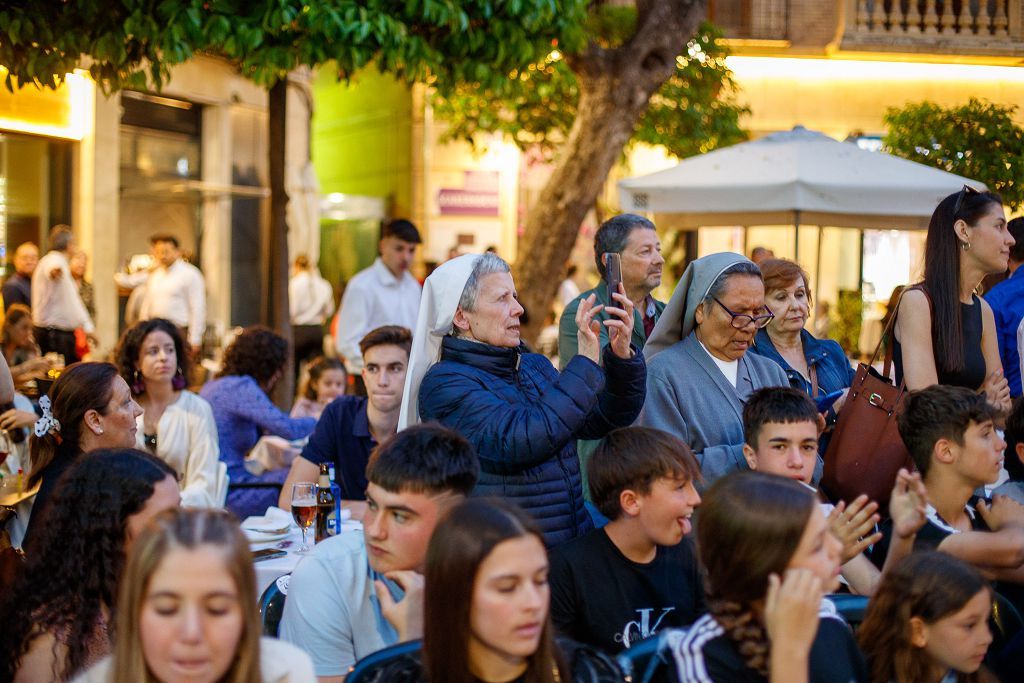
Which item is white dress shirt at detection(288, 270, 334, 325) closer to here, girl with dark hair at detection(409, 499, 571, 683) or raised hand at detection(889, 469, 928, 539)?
raised hand at detection(889, 469, 928, 539)

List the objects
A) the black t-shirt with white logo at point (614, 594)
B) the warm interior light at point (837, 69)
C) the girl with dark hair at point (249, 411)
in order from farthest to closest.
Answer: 1. the warm interior light at point (837, 69)
2. the girl with dark hair at point (249, 411)
3. the black t-shirt with white logo at point (614, 594)

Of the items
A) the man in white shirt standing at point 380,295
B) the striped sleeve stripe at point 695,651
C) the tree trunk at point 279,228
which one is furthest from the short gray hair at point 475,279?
the tree trunk at point 279,228

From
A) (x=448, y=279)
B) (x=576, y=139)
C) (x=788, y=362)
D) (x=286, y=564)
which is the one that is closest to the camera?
(x=448, y=279)

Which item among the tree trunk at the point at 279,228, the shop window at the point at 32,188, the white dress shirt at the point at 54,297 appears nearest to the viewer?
the tree trunk at the point at 279,228

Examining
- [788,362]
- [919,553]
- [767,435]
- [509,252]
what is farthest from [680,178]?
[509,252]

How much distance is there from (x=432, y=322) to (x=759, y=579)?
1847mm

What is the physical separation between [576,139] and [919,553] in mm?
8740

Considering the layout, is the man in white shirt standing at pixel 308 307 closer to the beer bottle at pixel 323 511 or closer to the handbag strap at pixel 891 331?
the beer bottle at pixel 323 511

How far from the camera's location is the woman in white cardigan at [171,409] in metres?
6.12

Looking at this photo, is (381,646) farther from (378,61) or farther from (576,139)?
(576,139)

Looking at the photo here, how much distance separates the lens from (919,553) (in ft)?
10.9

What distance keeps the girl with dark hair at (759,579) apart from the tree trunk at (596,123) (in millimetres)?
8697

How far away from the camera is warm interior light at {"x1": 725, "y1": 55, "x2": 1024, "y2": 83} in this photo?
21297mm

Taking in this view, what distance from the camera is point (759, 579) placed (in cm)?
282
